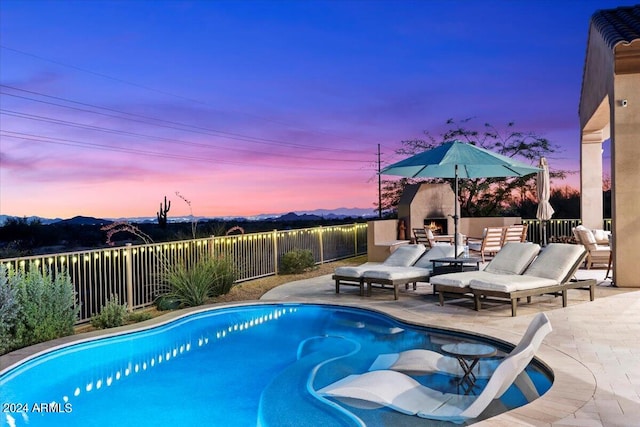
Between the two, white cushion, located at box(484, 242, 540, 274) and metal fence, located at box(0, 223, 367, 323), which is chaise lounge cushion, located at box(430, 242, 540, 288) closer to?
white cushion, located at box(484, 242, 540, 274)

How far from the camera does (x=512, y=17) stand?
16062 millimetres

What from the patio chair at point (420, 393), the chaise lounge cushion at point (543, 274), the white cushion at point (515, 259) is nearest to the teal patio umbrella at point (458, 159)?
the white cushion at point (515, 259)

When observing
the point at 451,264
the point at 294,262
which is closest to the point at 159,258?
the point at 294,262

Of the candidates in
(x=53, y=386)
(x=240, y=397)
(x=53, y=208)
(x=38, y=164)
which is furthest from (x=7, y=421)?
(x=53, y=208)

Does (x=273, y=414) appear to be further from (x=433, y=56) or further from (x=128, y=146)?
(x=128, y=146)

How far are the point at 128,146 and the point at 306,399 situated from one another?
1679cm

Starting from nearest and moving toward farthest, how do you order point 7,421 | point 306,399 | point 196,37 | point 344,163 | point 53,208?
point 7,421 → point 306,399 → point 196,37 → point 53,208 → point 344,163

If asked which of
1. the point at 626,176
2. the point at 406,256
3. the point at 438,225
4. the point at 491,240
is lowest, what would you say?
the point at 406,256

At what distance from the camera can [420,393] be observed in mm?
4516

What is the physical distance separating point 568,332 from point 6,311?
6527 millimetres

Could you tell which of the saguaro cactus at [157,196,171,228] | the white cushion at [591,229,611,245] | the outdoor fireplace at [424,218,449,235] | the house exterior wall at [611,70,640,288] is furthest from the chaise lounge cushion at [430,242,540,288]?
the saguaro cactus at [157,196,171,228]

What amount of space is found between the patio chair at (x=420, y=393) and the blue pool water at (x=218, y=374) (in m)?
0.13

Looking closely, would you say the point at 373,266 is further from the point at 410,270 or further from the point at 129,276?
the point at 129,276

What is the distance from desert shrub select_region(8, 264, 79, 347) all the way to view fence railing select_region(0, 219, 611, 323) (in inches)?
14.0
